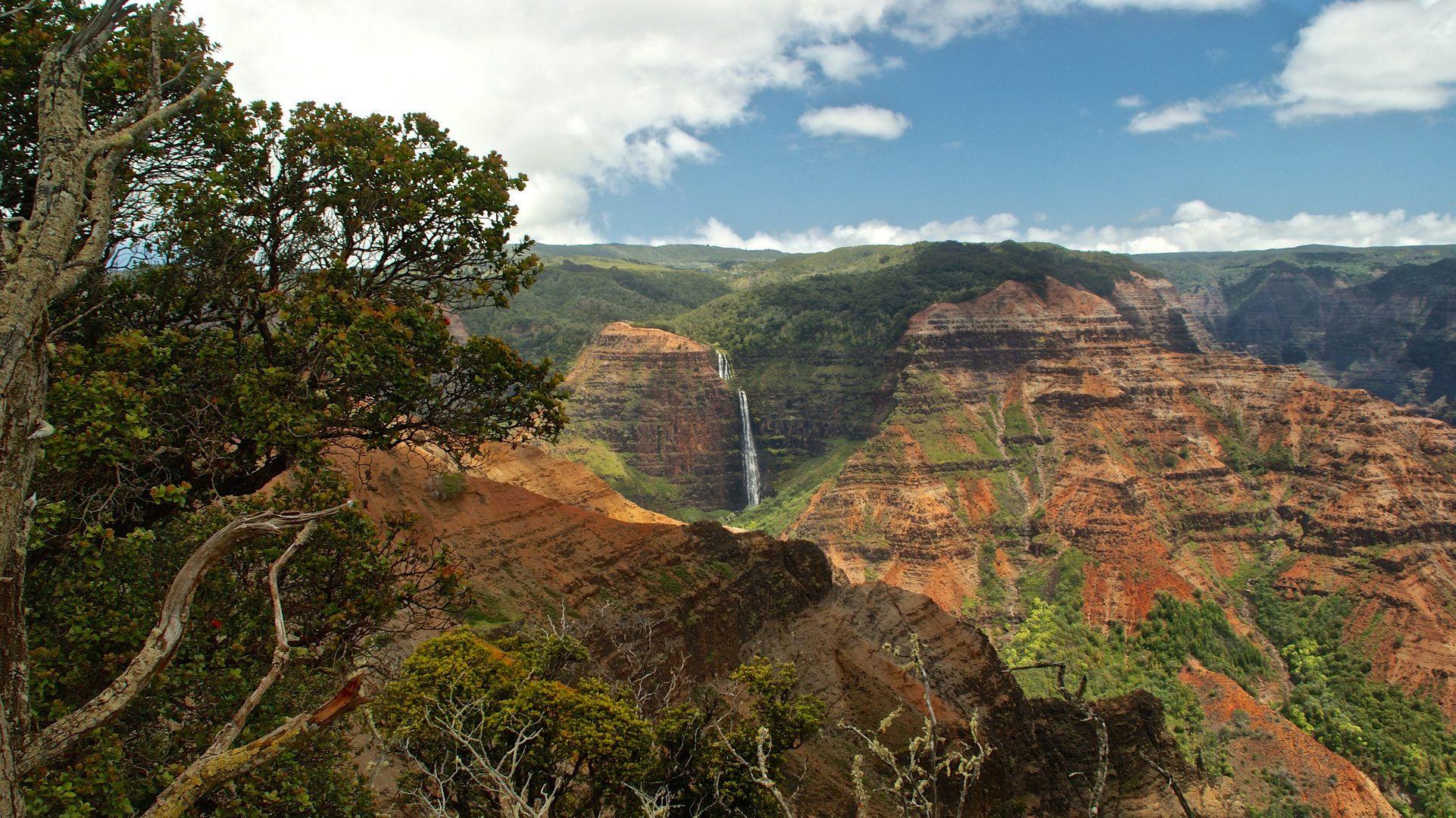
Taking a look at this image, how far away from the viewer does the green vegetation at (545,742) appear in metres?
13.7

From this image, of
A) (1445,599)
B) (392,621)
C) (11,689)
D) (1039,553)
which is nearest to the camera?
(11,689)

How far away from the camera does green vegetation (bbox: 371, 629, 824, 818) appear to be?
539 inches

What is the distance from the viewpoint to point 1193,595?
7375 cm

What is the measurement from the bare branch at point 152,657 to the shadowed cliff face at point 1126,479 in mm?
76566

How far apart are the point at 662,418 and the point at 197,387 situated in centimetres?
11216

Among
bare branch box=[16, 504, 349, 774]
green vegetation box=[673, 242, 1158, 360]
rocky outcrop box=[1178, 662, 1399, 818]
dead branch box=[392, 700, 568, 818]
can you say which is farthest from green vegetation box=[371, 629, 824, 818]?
green vegetation box=[673, 242, 1158, 360]

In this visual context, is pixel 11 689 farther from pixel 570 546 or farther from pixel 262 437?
pixel 570 546

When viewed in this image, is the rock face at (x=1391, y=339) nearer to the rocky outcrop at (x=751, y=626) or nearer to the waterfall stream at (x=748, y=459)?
the waterfall stream at (x=748, y=459)

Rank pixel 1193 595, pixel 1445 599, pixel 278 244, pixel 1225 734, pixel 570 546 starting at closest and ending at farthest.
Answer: pixel 278 244 < pixel 570 546 < pixel 1225 734 < pixel 1445 599 < pixel 1193 595

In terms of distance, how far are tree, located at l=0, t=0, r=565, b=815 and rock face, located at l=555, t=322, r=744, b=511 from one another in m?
105

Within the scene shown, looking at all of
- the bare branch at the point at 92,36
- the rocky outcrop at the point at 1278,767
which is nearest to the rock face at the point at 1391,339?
the rocky outcrop at the point at 1278,767

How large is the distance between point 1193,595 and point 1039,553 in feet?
47.2

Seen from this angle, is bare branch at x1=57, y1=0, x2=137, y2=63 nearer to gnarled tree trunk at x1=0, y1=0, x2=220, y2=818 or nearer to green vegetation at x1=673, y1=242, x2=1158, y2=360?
gnarled tree trunk at x1=0, y1=0, x2=220, y2=818

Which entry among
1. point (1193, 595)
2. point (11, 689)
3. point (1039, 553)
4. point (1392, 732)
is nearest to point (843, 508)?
point (1039, 553)
